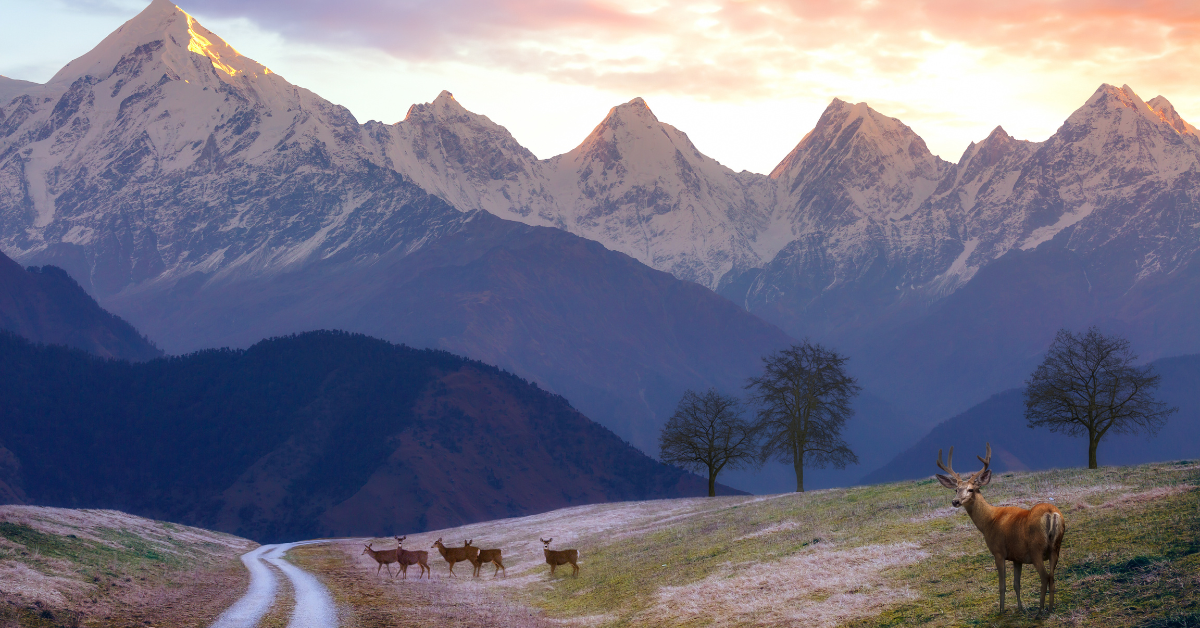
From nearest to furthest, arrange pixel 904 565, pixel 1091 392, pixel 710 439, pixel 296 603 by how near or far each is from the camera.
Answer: pixel 904 565, pixel 296 603, pixel 1091 392, pixel 710 439

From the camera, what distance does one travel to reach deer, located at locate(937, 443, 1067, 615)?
73.8ft

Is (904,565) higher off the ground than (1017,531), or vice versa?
(1017,531)

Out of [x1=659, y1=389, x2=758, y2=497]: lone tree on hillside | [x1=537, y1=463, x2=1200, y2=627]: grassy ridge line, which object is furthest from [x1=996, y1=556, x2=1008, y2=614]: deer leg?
[x1=659, y1=389, x2=758, y2=497]: lone tree on hillside

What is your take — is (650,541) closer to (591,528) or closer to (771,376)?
(591,528)

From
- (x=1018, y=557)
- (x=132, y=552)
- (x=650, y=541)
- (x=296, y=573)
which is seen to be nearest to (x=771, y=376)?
(x=650, y=541)

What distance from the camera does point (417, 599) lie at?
122 ft

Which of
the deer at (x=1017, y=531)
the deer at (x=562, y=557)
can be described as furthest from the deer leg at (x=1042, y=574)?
the deer at (x=562, y=557)

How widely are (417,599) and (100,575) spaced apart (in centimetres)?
1201

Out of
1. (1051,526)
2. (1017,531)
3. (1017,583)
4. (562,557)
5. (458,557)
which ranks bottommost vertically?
(562,557)

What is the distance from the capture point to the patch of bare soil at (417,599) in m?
31.2

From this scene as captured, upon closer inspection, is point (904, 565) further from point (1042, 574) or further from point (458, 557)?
point (458, 557)

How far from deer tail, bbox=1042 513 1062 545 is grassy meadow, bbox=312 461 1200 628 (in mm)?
2094

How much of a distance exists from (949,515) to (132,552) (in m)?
37.9

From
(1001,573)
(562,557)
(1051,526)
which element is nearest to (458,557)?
(562,557)
